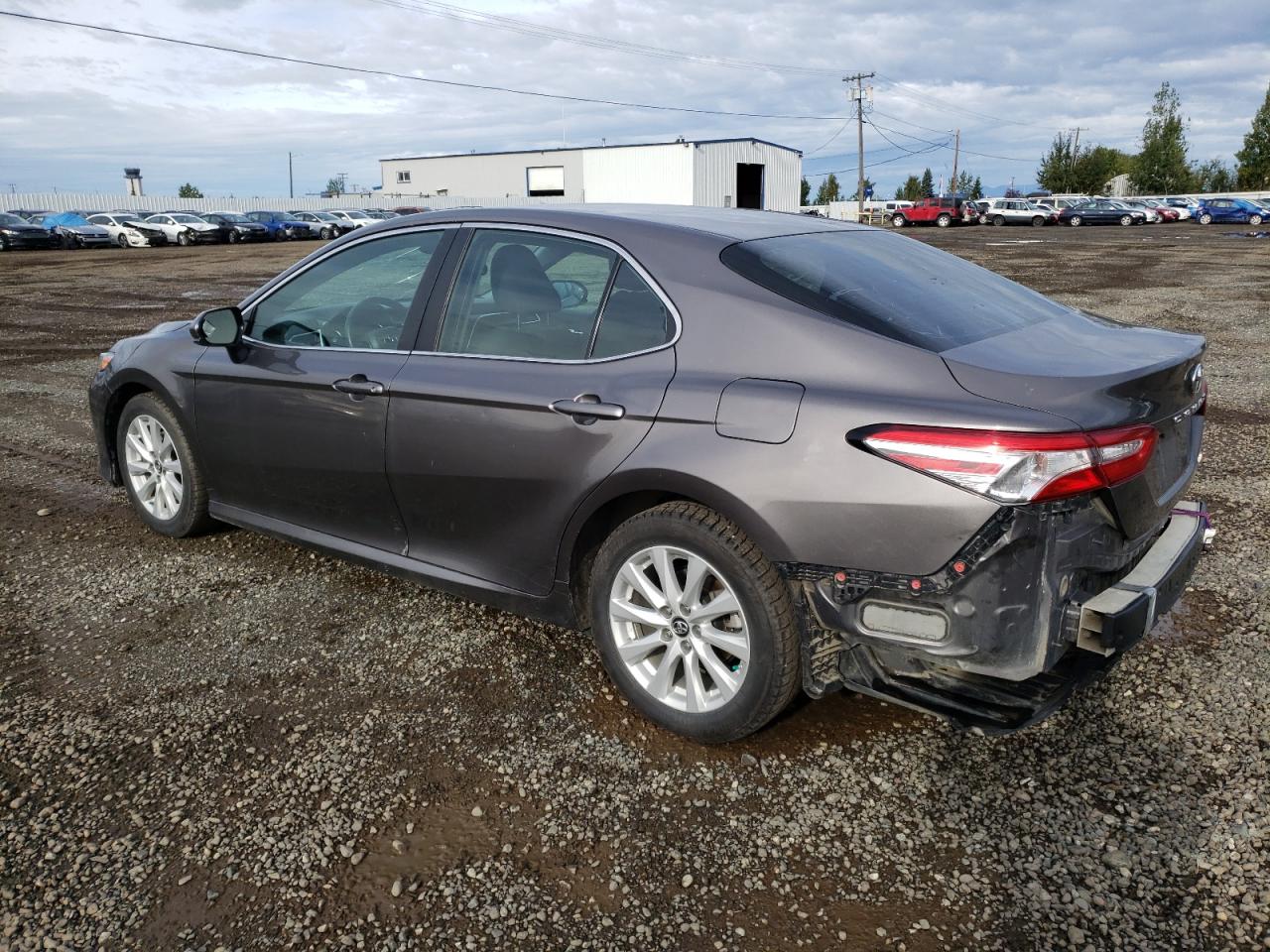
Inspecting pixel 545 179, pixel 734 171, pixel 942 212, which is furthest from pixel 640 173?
pixel 942 212

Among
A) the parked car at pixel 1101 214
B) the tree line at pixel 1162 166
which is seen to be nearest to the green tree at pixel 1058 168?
the tree line at pixel 1162 166

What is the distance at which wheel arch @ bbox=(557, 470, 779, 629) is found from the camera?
106 inches

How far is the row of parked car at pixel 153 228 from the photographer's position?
37.6m

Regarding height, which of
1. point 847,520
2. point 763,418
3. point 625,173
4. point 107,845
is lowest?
point 107,845

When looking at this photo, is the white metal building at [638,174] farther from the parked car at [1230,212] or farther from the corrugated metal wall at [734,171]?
the parked car at [1230,212]

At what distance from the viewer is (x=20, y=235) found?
36.7 metres

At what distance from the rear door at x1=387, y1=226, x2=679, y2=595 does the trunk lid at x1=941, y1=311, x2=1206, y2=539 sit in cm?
93

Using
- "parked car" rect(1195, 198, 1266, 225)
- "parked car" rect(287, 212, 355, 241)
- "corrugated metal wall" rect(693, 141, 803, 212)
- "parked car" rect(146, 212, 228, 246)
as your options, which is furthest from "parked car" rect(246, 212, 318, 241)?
"parked car" rect(1195, 198, 1266, 225)

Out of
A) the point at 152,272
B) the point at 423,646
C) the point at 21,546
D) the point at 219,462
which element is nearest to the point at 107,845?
the point at 423,646

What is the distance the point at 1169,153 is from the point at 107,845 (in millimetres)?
88820

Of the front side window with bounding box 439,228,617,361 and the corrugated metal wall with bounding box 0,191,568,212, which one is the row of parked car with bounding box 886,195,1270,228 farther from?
the front side window with bounding box 439,228,617,361

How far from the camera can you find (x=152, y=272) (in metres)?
24.7

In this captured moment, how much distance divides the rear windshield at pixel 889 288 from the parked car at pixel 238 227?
45.5m

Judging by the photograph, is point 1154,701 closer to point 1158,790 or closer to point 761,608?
point 1158,790
